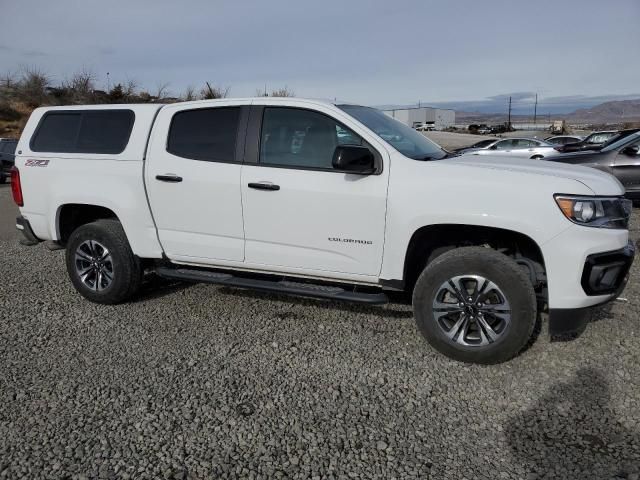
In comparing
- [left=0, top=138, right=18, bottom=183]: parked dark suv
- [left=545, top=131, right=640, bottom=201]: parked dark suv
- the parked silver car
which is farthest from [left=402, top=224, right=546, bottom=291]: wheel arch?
[left=0, top=138, right=18, bottom=183]: parked dark suv

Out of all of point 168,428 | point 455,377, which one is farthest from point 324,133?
point 168,428

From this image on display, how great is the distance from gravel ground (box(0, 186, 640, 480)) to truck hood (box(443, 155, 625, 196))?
1245mm

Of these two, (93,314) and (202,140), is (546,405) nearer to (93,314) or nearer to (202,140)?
(202,140)

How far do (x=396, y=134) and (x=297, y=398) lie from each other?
7.43 ft

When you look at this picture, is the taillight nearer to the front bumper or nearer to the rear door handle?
the rear door handle

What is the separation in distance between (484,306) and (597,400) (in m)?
0.88

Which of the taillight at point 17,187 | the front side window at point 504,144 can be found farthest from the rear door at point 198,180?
the front side window at point 504,144

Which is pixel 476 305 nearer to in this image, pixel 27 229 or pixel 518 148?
pixel 27 229

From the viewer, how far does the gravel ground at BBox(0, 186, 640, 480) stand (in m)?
2.68

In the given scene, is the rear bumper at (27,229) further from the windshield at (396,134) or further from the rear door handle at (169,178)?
the windshield at (396,134)

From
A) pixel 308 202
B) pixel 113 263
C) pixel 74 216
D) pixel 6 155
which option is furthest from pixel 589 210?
pixel 6 155

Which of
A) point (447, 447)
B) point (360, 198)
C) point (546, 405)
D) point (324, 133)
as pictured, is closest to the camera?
point (447, 447)

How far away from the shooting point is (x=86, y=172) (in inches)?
188

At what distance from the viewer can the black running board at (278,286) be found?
12.8ft
